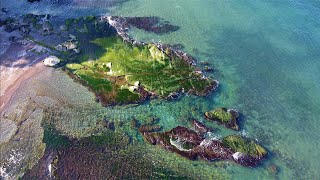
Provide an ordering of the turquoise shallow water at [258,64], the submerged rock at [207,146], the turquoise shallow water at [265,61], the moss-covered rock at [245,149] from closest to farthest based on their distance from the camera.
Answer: the moss-covered rock at [245,149] < the submerged rock at [207,146] < the turquoise shallow water at [265,61] < the turquoise shallow water at [258,64]

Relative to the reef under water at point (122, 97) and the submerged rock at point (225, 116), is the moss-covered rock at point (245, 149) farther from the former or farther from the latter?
the submerged rock at point (225, 116)

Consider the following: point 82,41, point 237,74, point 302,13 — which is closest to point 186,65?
point 237,74

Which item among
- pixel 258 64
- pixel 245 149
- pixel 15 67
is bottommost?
pixel 245 149

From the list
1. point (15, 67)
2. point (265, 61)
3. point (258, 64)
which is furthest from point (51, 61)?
point (265, 61)

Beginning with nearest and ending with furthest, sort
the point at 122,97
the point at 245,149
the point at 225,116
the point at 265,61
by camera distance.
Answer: the point at 245,149
the point at 225,116
the point at 122,97
the point at 265,61

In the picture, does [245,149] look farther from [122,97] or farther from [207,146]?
[122,97]

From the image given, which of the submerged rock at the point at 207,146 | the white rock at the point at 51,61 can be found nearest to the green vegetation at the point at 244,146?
the submerged rock at the point at 207,146
